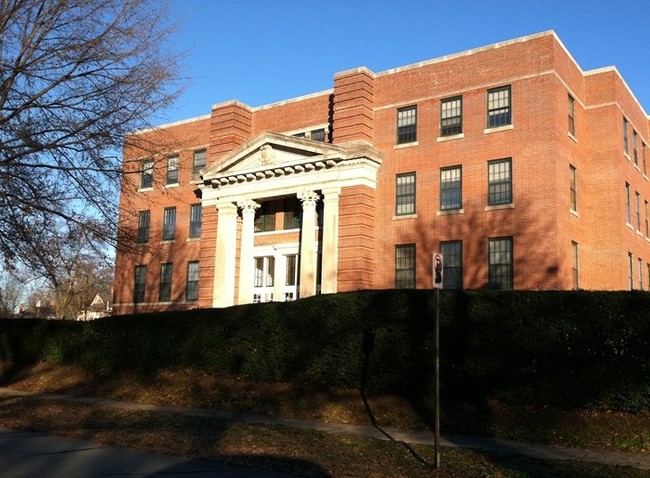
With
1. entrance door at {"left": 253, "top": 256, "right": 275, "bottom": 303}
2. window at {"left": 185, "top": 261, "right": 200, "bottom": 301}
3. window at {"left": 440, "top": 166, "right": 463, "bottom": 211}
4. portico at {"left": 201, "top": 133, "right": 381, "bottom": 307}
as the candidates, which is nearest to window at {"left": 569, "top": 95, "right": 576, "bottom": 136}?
window at {"left": 440, "top": 166, "right": 463, "bottom": 211}

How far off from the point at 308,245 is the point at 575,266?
11079mm

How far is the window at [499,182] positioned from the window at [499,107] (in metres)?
1.63

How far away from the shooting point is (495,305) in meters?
15.2

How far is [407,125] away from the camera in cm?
2997

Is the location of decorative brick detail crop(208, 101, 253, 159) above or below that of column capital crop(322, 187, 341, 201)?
above

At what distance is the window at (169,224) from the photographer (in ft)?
125

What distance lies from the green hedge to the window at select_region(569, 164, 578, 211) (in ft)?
46.4

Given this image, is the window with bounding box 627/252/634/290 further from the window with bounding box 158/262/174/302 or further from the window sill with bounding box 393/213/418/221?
the window with bounding box 158/262/174/302

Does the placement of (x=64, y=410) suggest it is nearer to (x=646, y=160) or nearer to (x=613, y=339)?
(x=613, y=339)

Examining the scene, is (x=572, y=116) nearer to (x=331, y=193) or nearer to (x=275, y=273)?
(x=331, y=193)

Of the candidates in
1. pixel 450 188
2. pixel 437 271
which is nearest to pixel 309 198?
pixel 450 188

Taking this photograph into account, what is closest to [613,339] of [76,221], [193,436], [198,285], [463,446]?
[463,446]

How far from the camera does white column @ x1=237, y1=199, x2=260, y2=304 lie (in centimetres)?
3247

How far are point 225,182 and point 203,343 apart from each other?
46.6ft
